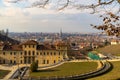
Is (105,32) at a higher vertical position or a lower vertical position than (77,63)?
higher

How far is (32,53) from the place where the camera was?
7538 cm

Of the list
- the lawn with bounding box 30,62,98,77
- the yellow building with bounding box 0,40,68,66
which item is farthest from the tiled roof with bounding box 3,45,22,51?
the lawn with bounding box 30,62,98,77

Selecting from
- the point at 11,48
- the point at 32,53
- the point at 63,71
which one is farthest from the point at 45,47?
the point at 63,71

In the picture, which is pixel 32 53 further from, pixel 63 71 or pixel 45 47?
pixel 63 71

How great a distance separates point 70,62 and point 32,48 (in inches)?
505

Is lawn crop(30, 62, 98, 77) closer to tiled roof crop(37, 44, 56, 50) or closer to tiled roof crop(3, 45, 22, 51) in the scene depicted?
tiled roof crop(37, 44, 56, 50)

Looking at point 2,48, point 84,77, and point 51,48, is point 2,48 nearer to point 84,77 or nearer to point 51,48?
point 51,48

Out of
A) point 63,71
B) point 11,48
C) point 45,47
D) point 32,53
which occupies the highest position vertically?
point 45,47

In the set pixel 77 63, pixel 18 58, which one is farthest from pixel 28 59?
pixel 77 63

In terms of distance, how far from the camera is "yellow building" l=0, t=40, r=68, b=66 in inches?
2923

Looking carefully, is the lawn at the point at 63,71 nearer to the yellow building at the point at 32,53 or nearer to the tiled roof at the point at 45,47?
the yellow building at the point at 32,53

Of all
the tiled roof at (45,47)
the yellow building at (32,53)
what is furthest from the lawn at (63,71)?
the tiled roof at (45,47)

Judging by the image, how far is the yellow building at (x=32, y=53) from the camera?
244 ft

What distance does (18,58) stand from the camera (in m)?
74.2
